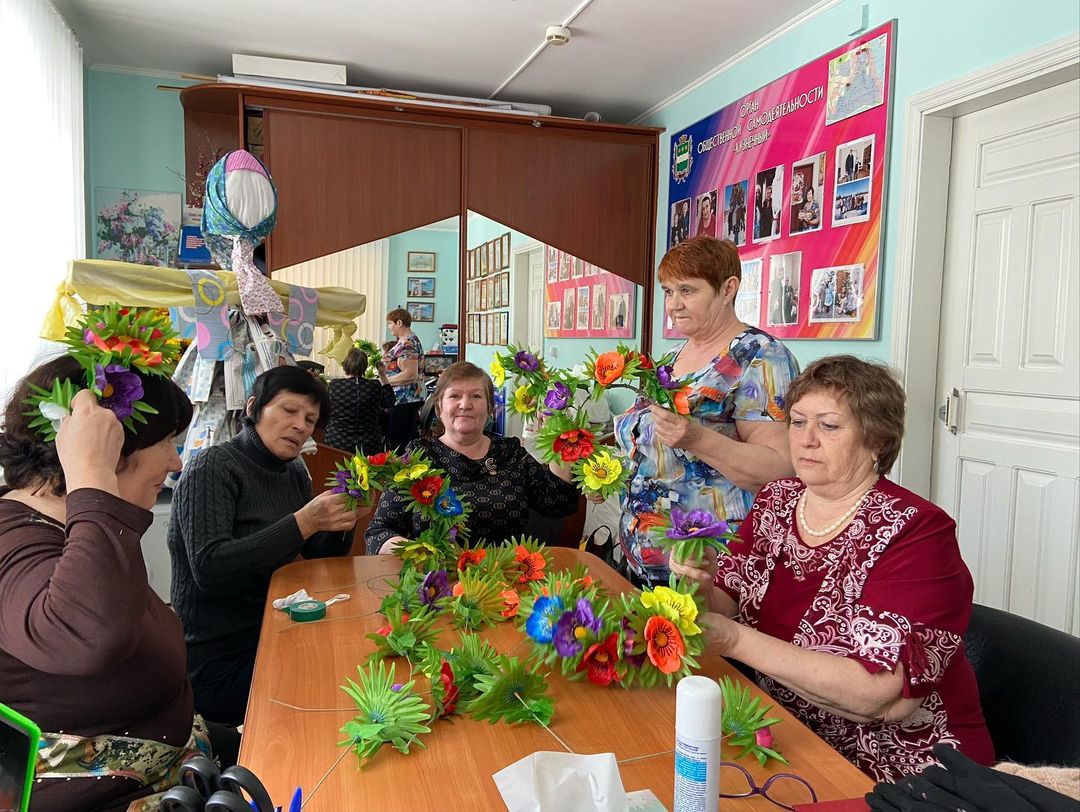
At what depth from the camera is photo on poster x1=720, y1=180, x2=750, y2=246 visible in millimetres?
4230

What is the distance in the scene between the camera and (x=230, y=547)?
195cm

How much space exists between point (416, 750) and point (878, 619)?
0.77 meters

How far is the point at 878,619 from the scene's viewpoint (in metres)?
1.24

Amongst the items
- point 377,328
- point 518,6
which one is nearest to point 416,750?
point 518,6

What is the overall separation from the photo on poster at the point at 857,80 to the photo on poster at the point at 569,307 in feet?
7.43

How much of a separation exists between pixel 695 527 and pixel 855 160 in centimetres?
268

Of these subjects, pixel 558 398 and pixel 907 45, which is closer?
pixel 558 398

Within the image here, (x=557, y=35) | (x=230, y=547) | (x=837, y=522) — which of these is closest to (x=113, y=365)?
(x=230, y=547)

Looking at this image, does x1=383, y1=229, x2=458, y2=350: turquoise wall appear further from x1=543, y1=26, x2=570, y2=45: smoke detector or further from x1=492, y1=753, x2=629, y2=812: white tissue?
x1=492, y1=753, x2=629, y2=812: white tissue

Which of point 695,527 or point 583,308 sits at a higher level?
point 583,308

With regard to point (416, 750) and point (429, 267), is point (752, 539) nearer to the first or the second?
point (416, 750)

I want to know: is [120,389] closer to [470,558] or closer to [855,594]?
[470,558]

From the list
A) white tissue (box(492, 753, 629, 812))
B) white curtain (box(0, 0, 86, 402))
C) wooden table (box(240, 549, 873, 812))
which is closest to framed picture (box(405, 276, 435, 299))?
white curtain (box(0, 0, 86, 402))

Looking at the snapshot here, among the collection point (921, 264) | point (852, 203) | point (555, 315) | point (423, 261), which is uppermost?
point (852, 203)
